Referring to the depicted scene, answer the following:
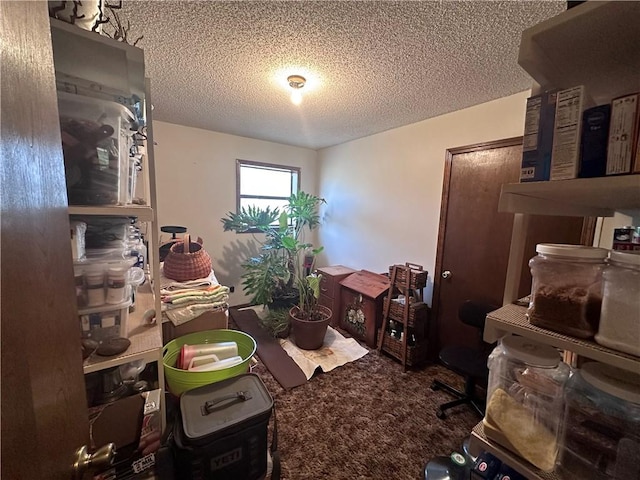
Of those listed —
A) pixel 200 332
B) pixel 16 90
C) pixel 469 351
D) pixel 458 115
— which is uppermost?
pixel 458 115

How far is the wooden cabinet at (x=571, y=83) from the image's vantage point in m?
0.51

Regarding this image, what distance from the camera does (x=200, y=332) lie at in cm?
164

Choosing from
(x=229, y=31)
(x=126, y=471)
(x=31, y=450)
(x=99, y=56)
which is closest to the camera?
(x=31, y=450)

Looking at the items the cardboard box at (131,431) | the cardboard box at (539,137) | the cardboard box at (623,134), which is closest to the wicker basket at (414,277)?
the cardboard box at (539,137)

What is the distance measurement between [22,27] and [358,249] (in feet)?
10.6

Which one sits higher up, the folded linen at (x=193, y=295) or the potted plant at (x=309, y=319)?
the folded linen at (x=193, y=295)

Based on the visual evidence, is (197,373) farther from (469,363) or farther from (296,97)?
(296,97)

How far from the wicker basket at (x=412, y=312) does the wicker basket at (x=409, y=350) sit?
205 mm

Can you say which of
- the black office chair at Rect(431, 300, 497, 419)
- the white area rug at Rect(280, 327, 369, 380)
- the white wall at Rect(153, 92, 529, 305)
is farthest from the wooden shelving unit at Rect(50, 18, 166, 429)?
the white wall at Rect(153, 92, 529, 305)

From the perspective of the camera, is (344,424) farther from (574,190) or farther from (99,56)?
(99,56)

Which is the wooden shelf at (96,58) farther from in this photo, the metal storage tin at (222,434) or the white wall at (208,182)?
the white wall at (208,182)

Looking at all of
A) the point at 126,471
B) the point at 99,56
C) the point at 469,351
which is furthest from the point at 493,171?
the point at 126,471

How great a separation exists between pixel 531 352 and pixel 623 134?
19.9 inches

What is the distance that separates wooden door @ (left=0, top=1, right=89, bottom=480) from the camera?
341 mm
